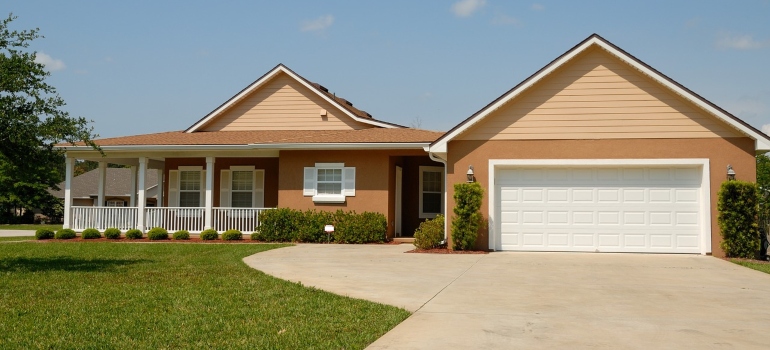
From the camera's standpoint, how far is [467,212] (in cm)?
1661

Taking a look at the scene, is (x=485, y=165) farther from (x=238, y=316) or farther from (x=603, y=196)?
(x=238, y=316)

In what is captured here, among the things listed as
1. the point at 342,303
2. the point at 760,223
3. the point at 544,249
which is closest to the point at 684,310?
the point at 342,303

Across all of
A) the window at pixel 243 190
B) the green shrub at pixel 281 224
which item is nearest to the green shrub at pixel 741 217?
the green shrub at pixel 281 224

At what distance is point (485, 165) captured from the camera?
56.0 feet

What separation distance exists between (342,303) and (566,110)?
1011cm

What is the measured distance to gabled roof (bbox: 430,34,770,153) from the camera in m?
15.8

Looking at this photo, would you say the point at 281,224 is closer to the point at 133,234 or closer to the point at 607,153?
the point at 133,234

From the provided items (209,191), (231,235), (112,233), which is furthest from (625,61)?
(112,233)

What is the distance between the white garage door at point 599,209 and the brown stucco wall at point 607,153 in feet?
1.18

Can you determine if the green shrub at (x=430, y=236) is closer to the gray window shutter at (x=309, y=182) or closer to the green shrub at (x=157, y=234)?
the gray window shutter at (x=309, y=182)

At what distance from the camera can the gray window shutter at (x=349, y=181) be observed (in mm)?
20766

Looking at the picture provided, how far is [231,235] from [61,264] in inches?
309

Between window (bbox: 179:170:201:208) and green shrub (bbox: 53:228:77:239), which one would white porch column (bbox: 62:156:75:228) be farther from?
window (bbox: 179:170:201:208)

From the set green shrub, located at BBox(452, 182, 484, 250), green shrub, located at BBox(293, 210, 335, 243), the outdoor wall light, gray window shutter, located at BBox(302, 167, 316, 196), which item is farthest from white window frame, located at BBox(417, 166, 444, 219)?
green shrub, located at BBox(452, 182, 484, 250)
